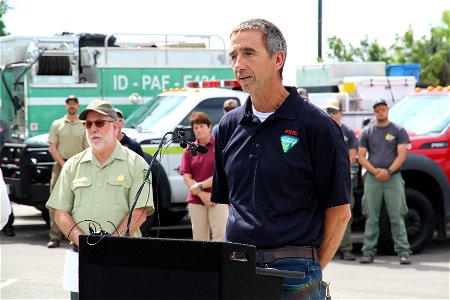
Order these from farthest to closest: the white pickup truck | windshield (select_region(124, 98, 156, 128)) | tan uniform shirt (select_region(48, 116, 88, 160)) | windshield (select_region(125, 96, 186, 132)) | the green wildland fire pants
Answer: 1. windshield (select_region(124, 98, 156, 128))
2. windshield (select_region(125, 96, 186, 132))
3. tan uniform shirt (select_region(48, 116, 88, 160))
4. the white pickup truck
5. the green wildland fire pants

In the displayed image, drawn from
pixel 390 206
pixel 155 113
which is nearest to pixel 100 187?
pixel 390 206

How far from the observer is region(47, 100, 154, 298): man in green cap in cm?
583

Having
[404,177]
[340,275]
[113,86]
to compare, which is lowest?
[340,275]

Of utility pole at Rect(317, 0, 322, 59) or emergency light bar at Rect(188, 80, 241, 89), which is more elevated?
utility pole at Rect(317, 0, 322, 59)

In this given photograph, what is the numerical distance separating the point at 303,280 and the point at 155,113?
10.1 metres

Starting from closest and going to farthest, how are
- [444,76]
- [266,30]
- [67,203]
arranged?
[266,30] → [67,203] → [444,76]

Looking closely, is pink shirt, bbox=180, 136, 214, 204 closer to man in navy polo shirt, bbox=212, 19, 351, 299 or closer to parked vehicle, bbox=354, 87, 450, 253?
parked vehicle, bbox=354, 87, 450, 253

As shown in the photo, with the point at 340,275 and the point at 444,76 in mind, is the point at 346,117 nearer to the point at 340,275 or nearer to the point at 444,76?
the point at 340,275

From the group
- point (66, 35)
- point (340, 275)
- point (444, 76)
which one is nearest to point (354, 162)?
point (340, 275)

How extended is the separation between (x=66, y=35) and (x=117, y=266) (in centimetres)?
1413

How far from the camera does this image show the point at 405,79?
51.5ft

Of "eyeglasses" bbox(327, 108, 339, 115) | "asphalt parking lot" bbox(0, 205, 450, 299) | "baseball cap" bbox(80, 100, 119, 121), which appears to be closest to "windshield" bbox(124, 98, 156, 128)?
"asphalt parking lot" bbox(0, 205, 450, 299)

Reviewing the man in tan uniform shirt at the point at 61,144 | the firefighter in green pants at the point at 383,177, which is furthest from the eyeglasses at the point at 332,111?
the man in tan uniform shirt at the point at 61,144

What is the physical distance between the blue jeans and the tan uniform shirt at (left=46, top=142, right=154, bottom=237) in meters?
1.84
